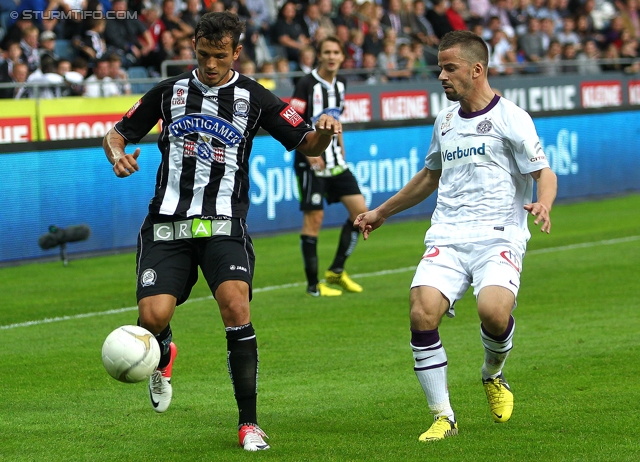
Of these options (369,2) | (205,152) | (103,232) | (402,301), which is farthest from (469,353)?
(369,2)

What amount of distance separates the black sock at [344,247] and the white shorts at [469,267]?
5.52 m

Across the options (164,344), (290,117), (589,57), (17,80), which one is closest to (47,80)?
(17,80)

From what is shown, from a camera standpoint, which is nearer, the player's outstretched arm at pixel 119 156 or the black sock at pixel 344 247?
the player's outstretched arm at pixel 119 156

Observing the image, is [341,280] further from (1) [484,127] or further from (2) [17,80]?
(2) [17,80]

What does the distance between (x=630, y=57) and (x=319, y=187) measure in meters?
16.7

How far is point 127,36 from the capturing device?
1817cm

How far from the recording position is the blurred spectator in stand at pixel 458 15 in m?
23.7

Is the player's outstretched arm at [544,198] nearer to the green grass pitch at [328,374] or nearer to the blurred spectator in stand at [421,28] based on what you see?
the green grass pitch at [328,374]

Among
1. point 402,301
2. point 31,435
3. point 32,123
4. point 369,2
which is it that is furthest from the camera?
point 369,2

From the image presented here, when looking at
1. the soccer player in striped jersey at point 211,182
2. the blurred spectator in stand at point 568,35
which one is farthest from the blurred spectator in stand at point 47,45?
the blurred spectator in stand at point 568,35

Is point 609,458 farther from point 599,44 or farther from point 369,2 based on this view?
point 599,44

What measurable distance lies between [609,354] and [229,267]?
3.49 metres

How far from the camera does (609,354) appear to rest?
8.00 m

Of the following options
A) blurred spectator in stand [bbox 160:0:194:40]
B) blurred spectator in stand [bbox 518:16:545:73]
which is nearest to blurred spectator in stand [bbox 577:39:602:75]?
blurred spectator in stand [bbox 518:16:545:73]
